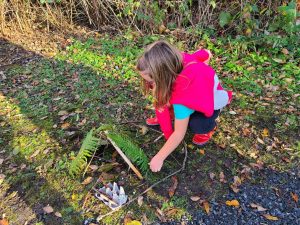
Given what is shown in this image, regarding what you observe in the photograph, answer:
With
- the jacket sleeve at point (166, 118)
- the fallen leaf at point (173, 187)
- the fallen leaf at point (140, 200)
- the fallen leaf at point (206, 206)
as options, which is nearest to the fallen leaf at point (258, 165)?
the fallen leaf at point (206, 206)

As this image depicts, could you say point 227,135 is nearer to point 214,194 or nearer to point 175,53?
point 214,194

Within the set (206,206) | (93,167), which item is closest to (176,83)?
(206,206)

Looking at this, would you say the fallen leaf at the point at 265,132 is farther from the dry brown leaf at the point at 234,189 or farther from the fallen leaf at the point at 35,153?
the fallen leaf at the point at 35,153

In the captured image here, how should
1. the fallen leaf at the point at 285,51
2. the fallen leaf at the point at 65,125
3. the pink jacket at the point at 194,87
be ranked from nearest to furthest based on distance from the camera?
the pink jacket at the point at 194,87 → the fallen leaf at the point at 65,125 → the fallen leaf at the point at 285,51

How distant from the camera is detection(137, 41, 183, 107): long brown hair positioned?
213 centimetres

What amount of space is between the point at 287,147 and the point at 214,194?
36.6 inches

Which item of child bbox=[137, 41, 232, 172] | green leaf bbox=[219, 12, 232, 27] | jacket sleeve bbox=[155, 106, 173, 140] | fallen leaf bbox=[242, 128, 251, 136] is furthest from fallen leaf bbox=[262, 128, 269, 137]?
green leaf bbox=[219, 12, 232, 27]

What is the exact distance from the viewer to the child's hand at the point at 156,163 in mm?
2473

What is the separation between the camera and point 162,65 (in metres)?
2.14

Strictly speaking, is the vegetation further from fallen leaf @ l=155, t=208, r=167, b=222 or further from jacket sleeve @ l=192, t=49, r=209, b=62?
jacket sleeve @ l=192, t=49, r=209, b=62

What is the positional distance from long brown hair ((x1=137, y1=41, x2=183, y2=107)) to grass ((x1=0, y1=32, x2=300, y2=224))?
34.1 inches

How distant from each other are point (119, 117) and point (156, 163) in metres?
1.04

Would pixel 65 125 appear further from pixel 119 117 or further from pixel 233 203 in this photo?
pixel 233 203

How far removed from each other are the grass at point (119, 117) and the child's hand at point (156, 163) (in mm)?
189
